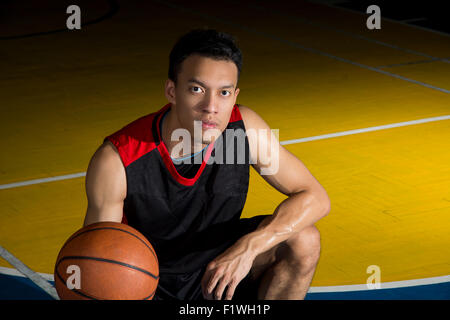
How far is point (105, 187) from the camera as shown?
308 centimetres

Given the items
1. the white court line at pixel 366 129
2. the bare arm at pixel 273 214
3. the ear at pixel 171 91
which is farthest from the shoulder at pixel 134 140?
the white court line at pixel 366 129

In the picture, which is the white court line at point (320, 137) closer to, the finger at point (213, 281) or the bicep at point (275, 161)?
the bicep at point (275, 161)

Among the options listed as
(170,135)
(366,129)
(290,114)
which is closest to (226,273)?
(170,135)

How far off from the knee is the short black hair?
760 millimetres

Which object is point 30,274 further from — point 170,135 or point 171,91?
point 171,91

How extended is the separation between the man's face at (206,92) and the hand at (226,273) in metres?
0.49

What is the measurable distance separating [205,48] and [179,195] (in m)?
0.63

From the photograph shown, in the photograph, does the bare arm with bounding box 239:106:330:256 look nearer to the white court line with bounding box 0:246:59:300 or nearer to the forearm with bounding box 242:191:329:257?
the forearm with bounding box 242:191:329:257

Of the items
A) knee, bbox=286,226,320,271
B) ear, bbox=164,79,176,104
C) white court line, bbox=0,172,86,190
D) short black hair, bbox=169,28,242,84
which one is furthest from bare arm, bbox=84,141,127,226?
white court line, bbox=0,172,86,190

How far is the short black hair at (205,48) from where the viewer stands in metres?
3.12

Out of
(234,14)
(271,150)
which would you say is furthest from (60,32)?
(271,150)

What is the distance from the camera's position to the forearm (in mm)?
3191

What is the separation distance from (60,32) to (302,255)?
8568 mm
